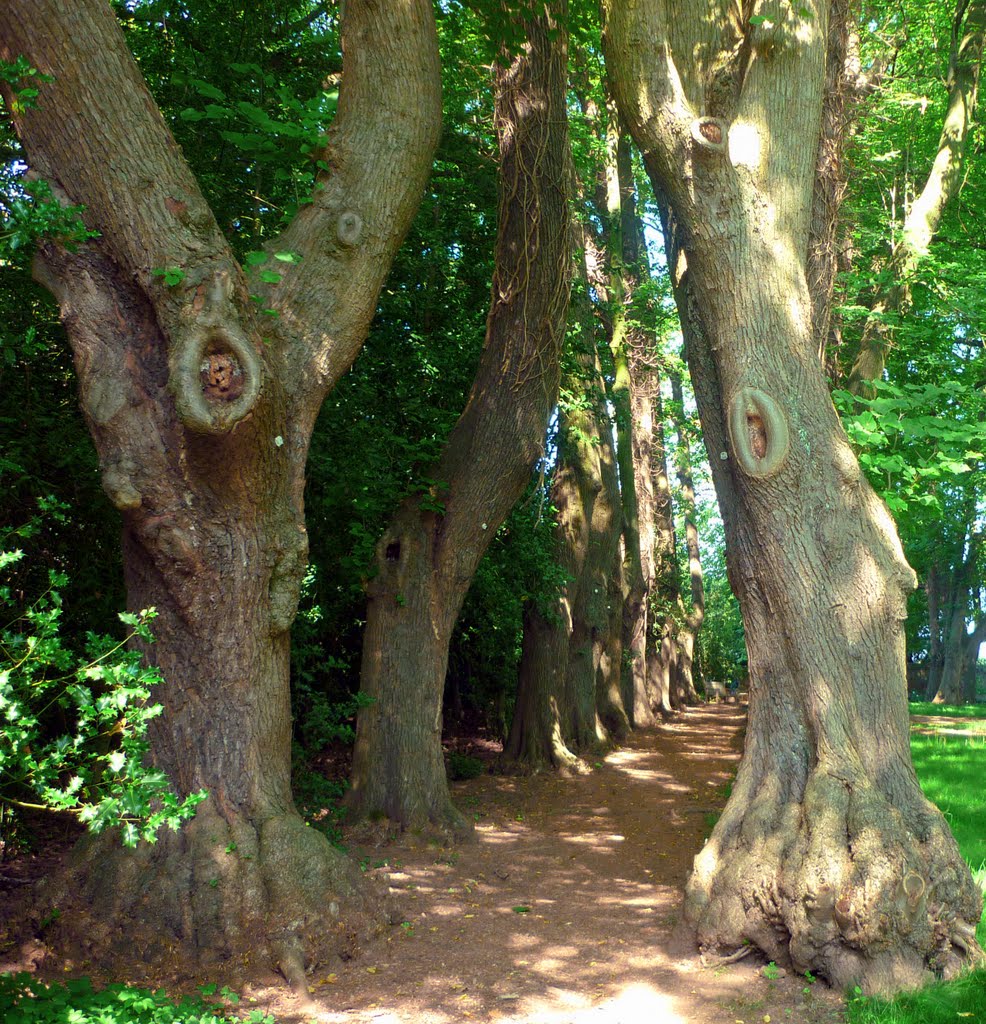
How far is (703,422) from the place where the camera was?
660 cm

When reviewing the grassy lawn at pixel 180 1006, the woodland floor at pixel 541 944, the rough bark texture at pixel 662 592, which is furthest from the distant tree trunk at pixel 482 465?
the rough bark texture at pixel 662 592

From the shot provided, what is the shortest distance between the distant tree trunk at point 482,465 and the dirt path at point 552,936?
95 cm

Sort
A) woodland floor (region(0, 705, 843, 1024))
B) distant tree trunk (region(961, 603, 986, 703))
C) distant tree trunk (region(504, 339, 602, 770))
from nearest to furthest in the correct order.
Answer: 1. woodland floor (region(0, 705, 843, 1024))
2. distant tree trunk (region(504, 339, 602, 770))
3. distant tree trunk (region(961, 603, 986, 703))

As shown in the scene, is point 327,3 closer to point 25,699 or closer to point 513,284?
point 513,284

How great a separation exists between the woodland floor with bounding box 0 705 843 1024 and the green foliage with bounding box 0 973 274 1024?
383 mm

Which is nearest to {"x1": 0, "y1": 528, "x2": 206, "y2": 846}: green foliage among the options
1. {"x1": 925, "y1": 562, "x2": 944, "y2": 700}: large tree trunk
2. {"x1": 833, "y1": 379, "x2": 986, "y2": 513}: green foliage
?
{"x1": 833, "y1": 379, "x2": 986, "y2": 513}: green foliage

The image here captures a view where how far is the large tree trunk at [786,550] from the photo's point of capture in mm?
4984

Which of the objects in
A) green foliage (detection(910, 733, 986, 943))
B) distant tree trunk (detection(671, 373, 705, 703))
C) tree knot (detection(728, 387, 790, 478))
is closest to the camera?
tree knot (detection(728, 387, 790, 478))

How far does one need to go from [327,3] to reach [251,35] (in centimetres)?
103

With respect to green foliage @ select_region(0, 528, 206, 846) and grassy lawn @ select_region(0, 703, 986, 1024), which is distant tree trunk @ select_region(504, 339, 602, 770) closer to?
grassy lawn @ select_region(0, 703, 986, 1024)

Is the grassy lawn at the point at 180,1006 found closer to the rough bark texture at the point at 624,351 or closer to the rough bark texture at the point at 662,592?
the rough bark texture at the point at 624,351

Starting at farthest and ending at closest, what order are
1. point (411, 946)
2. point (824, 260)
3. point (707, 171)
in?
1. point (824, 260)
2. point (707, 171)
3. point (411, 946)

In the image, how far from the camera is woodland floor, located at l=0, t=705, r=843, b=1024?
190 inches

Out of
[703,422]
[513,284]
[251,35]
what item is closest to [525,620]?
[513,284]
